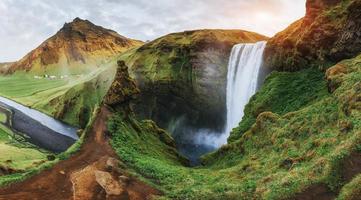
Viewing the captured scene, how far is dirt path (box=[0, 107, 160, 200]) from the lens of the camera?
3350cm

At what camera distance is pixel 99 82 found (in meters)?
118

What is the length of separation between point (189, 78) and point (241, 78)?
14.1m

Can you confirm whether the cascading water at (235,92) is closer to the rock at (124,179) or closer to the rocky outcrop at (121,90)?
the rocky outcrop at (121,90)

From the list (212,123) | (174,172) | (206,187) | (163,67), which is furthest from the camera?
(163,67)

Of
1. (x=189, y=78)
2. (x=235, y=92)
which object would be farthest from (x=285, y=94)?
(x=189, y=78)

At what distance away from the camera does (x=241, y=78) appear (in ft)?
260

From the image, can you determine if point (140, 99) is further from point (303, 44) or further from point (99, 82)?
point (303, 44)

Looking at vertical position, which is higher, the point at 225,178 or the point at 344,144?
the point at 344,144

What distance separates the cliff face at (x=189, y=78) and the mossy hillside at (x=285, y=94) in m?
21.6

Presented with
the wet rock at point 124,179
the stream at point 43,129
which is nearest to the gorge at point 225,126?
the wet rock at point 124,179

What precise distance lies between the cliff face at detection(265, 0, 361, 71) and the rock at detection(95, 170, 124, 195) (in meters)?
32.2

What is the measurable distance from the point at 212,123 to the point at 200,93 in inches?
264

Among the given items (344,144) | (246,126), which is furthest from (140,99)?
(344,144)

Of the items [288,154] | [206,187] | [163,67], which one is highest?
[163,67]
